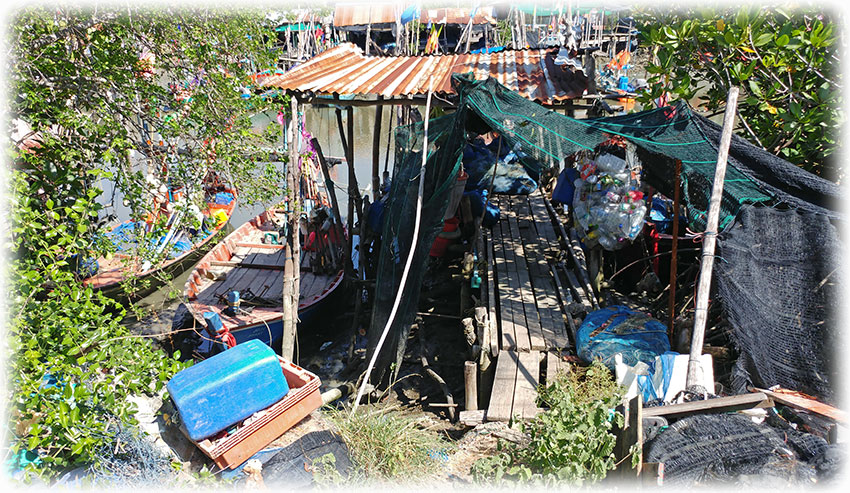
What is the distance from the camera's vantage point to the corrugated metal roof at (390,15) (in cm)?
2978

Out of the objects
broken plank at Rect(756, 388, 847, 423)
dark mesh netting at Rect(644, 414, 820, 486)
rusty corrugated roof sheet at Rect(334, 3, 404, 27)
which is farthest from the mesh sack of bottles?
rusty corrugated roof sheet at Rect(334, 3, 404, 27)

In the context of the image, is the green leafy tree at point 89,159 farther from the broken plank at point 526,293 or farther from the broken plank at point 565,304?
the broken plank at point 565,304

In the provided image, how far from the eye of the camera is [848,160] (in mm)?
5496

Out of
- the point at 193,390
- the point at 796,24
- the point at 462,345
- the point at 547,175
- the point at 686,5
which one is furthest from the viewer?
the point at 547,175

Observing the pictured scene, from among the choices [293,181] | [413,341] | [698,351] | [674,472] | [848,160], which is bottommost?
[413,341]

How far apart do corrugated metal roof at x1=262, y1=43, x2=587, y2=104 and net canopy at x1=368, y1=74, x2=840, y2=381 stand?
1168mm

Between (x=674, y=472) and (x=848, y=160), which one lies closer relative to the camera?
(x=674, y=472)

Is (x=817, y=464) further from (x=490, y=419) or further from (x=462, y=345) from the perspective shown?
(x=462, y=345)

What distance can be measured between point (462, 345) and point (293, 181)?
133 inches

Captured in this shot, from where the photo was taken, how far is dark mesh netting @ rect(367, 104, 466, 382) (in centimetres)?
572

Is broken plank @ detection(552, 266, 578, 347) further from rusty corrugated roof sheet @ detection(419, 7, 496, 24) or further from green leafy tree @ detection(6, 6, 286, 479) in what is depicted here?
rusty corrugated roof sheet @ detection(419, 7, 496, 24)

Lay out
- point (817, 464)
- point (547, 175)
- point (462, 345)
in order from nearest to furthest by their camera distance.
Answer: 1. point (817, 464)
2. point (462, 345)
3. point (547, 175)

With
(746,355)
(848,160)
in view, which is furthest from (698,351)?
(848,160)

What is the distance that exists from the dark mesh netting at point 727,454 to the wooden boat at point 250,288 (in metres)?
5.49
